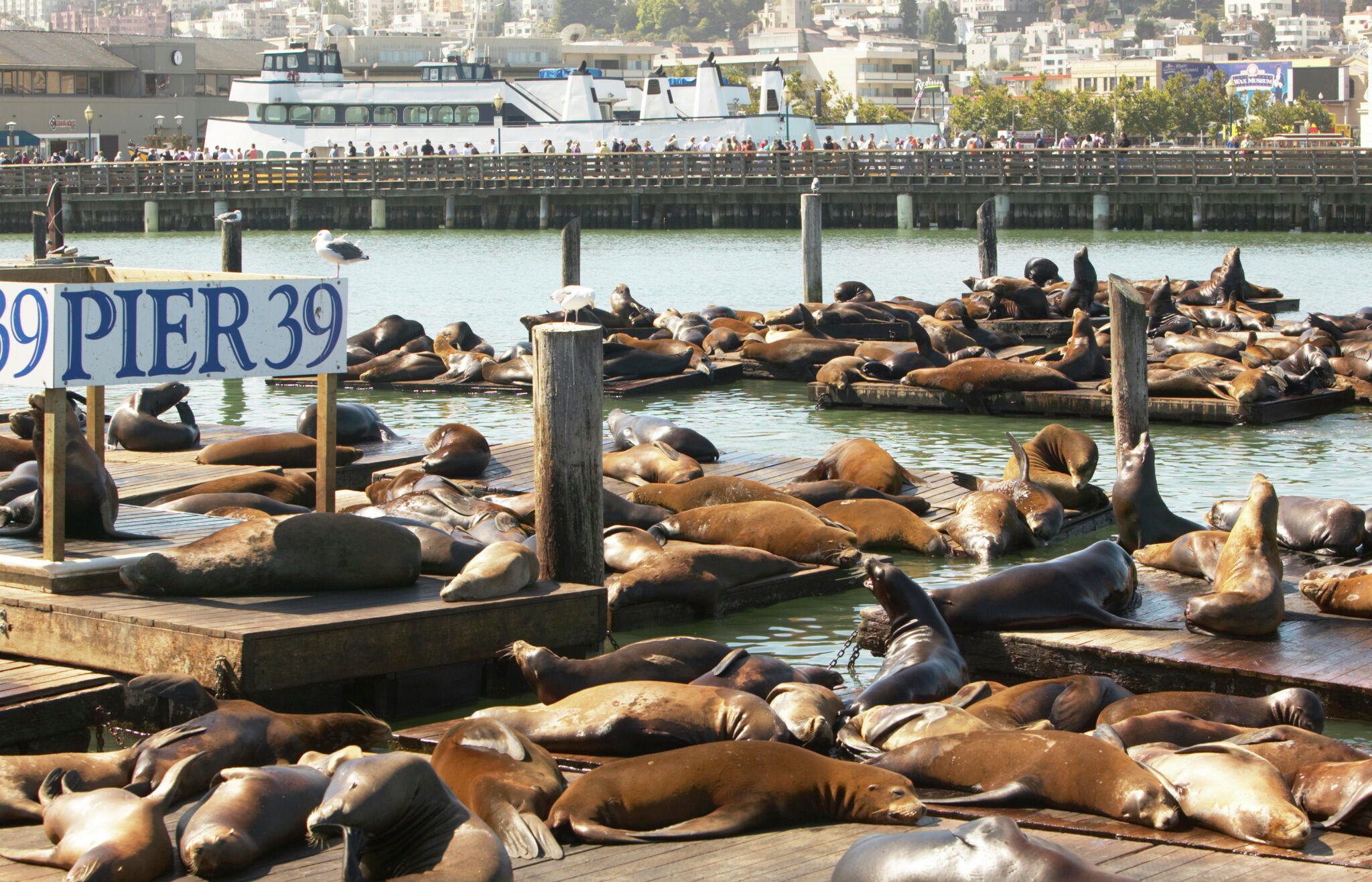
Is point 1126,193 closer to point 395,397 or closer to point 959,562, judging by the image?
point 395,397

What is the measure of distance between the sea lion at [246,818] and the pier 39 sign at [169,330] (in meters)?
2.40

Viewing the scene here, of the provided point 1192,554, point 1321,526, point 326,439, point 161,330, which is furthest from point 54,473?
point 1321,526

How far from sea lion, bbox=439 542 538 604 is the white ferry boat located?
5126 centimetres

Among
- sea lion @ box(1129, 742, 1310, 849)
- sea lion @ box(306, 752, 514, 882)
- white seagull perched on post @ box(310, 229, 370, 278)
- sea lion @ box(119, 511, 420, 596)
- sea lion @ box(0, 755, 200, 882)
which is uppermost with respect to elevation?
white seagull perched on post @ box(310, 229, 370, 278)

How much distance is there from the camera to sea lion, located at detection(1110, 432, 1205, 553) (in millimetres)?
8211

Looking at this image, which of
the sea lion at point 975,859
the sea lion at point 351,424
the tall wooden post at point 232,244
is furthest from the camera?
the tall wooden post at point 232,244

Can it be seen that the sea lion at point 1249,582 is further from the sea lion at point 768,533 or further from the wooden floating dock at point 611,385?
the wooden floating dock at point 611,385

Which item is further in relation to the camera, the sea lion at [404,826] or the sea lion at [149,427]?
the sea lion at [149,427]

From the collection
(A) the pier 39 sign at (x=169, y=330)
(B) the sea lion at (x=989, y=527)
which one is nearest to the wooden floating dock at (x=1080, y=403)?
(B) the sea lion at (x=989, y=527)

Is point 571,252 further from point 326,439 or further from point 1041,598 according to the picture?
point 1041,598

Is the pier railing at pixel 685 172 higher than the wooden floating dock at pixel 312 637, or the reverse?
the pier railing at pixel 685 172

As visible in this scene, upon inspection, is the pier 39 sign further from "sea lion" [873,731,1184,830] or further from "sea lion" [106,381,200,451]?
"sea lion" [106,381,200,451]

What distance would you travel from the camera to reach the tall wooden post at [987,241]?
77.1 feet

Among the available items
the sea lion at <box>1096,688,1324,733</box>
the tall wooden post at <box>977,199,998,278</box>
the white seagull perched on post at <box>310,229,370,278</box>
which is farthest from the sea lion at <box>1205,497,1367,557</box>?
the tall wooden post at <box>977,199,998,278</box>
